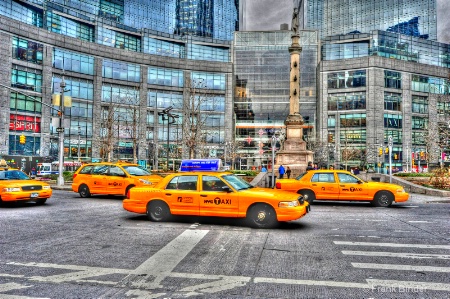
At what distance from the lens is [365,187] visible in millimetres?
14219

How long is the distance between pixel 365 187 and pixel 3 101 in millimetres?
53125

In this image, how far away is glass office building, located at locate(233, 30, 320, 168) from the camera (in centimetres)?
7344

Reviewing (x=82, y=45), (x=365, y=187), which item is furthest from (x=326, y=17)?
(x=365, y=187)

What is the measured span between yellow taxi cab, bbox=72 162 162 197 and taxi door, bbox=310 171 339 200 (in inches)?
284

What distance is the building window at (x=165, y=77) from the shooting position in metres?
66.6

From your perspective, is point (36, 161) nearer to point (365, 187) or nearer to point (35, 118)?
point (35, 118)

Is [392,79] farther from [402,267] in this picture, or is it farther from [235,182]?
[402,267]

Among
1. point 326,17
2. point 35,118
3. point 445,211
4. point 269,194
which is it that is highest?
point 326,17

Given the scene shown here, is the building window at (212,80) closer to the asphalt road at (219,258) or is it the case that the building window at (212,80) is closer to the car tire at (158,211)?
the car tire at (158,211)

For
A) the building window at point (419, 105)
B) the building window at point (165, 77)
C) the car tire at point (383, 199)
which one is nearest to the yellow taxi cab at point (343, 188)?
the car tire at point (383, 199)

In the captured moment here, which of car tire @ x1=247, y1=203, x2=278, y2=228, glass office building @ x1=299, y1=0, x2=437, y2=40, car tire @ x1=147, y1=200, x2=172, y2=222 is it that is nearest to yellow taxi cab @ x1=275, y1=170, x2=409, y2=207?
car tire @ x1=247, y1=203, x2=278, y2=228

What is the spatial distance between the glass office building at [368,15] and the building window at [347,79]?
4551cm

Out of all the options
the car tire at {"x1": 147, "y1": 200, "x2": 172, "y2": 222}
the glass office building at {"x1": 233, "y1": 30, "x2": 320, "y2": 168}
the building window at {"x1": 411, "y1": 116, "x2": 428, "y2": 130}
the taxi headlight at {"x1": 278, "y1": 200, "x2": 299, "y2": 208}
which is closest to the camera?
the taxi headlight at {"x1": 278, "y1": 200, "x2": 299, "y2": 208}

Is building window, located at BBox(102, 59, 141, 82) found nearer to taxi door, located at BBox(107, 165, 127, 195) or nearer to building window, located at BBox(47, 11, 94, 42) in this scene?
building window, located at BBox(47, 11, 94, 42)
